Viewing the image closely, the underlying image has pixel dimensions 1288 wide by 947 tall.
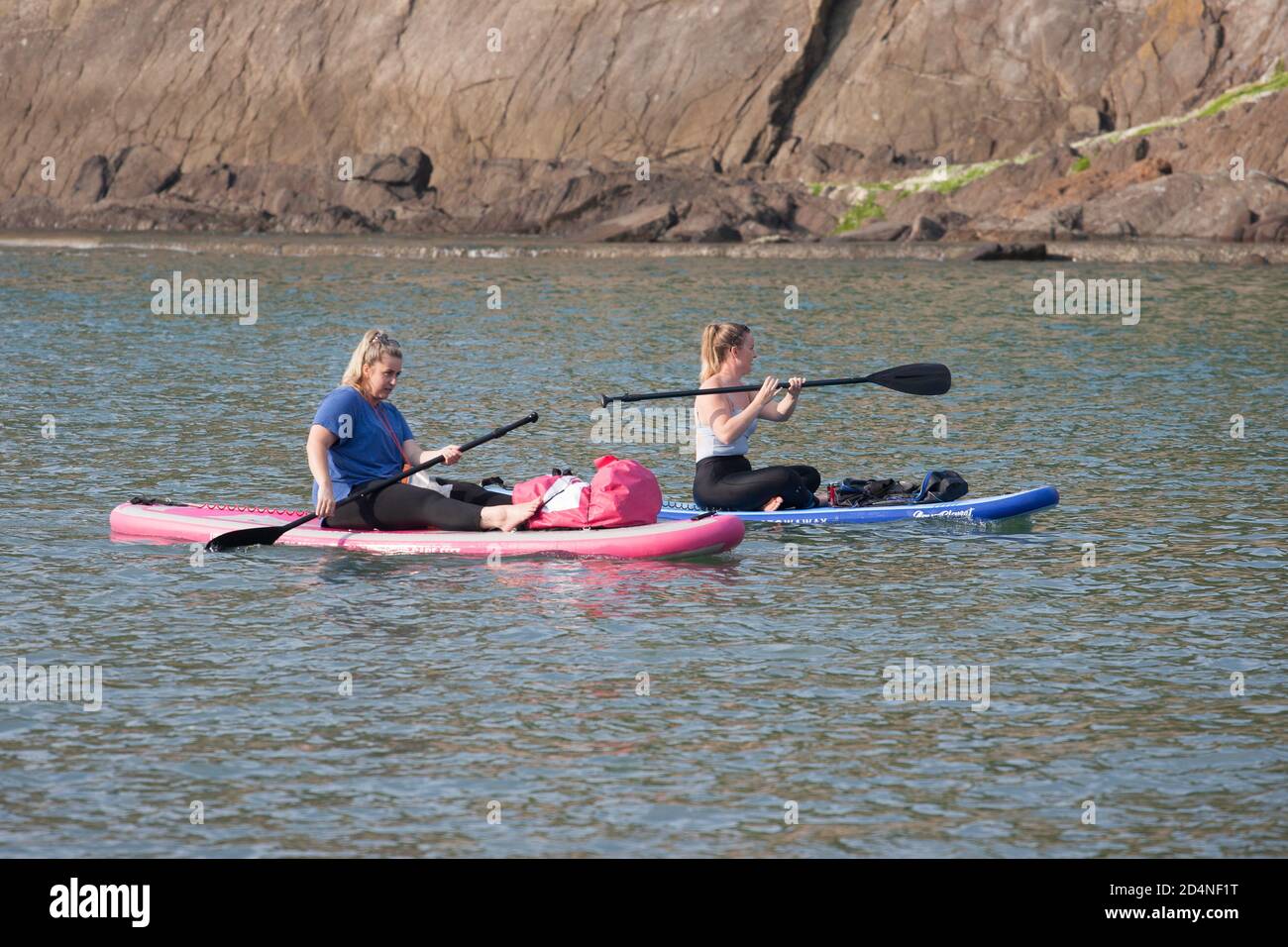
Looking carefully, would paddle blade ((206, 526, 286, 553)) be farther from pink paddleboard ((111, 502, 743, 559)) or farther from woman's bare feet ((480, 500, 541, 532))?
woman's bare feet ((480, 500, 541, 532))

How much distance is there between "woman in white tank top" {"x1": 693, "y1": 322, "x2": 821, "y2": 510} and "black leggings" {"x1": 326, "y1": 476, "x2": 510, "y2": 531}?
5.75 ft

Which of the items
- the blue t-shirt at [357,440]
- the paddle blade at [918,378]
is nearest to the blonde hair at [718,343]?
the paddle blade at [918,378]

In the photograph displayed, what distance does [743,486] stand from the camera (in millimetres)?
12305

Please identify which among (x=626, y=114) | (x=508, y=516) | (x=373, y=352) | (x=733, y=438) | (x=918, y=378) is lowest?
(x=508, y=516)

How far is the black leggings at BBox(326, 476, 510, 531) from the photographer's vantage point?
37.1 ft

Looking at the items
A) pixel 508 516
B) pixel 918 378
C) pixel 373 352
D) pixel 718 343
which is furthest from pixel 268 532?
pixel 918 378

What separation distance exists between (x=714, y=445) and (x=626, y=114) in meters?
44.8

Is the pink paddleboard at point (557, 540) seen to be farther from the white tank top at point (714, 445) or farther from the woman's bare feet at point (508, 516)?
the white tank top at point (714, 445)

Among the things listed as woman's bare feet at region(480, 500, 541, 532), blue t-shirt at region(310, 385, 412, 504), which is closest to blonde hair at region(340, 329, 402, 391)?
blue t-shirt at region(310, 385, 412, 504)

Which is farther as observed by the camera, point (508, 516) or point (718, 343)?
point (718, 343)

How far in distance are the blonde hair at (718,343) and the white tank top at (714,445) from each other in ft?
1.19

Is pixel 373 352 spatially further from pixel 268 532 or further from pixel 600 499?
pixel 600 499

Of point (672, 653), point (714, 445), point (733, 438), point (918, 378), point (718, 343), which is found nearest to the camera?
point (672, 653)
